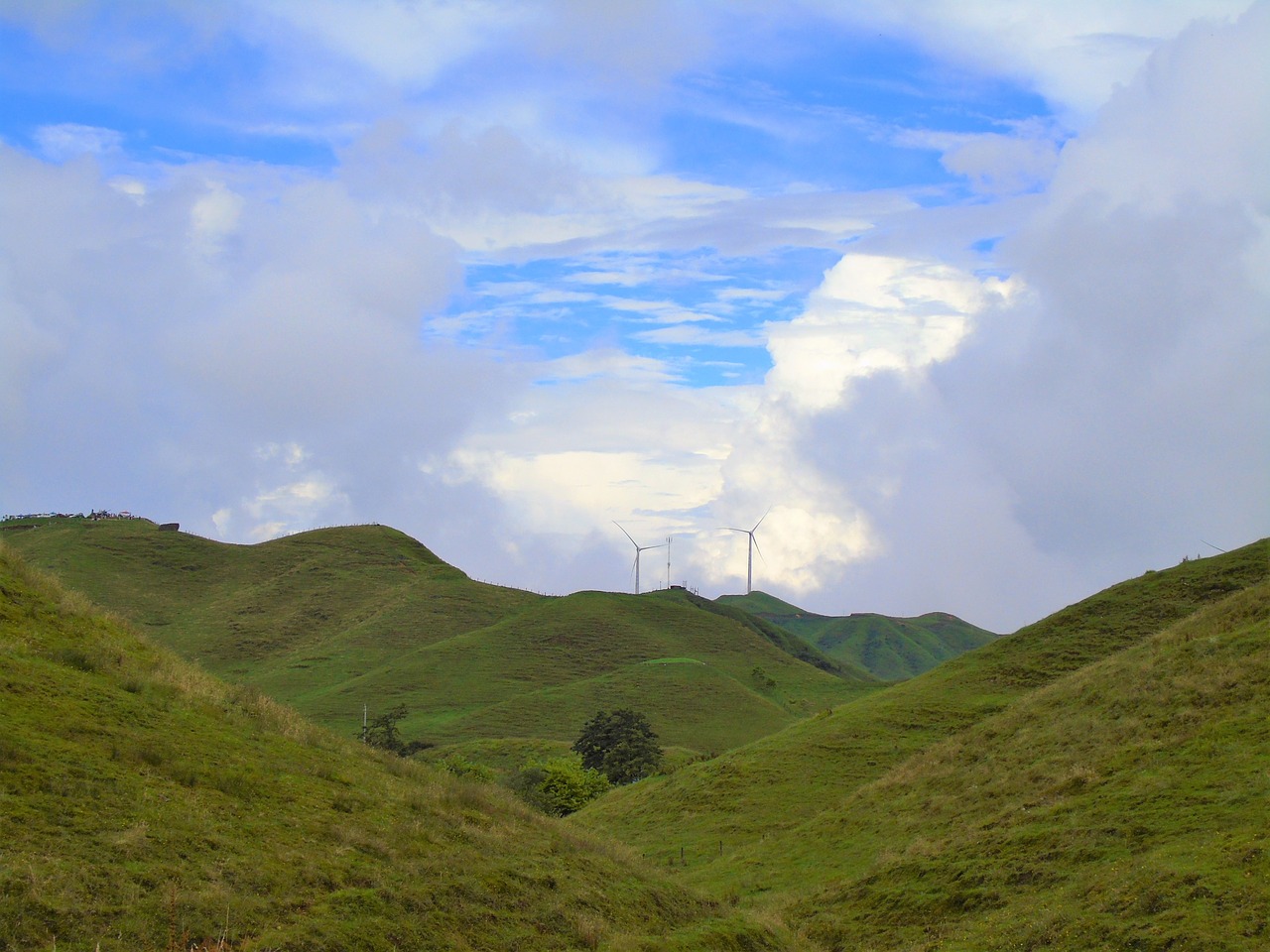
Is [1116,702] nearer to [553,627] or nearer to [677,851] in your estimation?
[677,851]

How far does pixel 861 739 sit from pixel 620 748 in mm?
32314

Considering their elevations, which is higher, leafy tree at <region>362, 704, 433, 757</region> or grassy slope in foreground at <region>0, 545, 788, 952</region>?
grassy slope in foreground at <region>0, 545, 788, 952</region>

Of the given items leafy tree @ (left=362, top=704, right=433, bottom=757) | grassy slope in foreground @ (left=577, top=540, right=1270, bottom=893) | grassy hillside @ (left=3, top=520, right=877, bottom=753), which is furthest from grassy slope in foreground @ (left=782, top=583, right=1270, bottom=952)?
grassy hillside @ (left=3, top=520, right=877, bottom=753)

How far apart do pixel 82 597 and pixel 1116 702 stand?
35.8 metres

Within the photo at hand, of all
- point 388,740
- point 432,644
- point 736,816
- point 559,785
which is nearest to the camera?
point 736,816

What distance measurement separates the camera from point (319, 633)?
16350cm

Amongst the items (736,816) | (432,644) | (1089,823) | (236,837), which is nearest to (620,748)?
(736,816)

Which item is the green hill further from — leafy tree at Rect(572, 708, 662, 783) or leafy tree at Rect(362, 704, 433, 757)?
leafy tree at Rect(362, 704, 433, 757)

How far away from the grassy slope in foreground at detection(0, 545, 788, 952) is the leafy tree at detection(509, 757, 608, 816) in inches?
1574

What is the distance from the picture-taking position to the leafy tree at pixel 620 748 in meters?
81.8

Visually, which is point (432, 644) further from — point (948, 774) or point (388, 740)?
point (948, 774)

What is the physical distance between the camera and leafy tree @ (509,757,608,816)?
223 ft

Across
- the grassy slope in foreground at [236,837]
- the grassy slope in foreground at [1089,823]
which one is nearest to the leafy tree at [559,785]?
the grassy slope in foreground at [1089,823]

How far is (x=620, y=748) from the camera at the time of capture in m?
84.5
